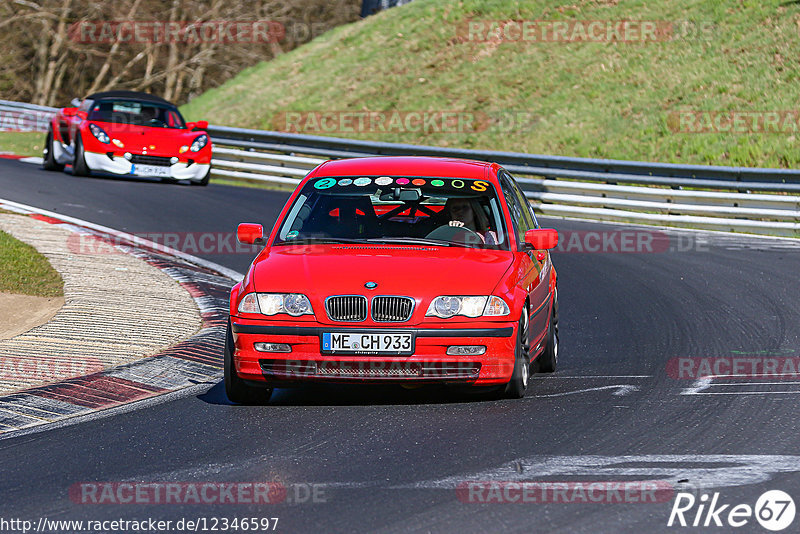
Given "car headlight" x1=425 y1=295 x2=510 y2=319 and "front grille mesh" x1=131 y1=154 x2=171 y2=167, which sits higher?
"front grille mesh" x1=131 y1=154 x2=171 y2=167

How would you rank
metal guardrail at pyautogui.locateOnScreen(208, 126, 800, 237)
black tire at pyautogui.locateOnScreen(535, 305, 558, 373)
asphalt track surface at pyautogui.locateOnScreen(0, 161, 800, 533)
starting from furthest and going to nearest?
1. metal guardrail at pyautogui.locateOnScreen(208, 126, 800, 237)
2. black tire at pyautogui.locateOnScreen(535, 305, 558, 373)
3. asphalt track surface at pyautogui.locateOnScreen(0, 161, 800, 533)

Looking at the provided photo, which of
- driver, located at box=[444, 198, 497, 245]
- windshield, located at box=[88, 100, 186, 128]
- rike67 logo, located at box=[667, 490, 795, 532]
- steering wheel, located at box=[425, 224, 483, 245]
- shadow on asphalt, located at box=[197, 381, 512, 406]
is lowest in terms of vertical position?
shadow on asphalt, located at box=[197, 381, 512, 406]

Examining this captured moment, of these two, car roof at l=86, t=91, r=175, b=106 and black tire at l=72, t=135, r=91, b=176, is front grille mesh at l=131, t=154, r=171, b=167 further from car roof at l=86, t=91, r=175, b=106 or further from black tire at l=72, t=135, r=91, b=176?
car roof at l=86, t=91, r=175, b=106

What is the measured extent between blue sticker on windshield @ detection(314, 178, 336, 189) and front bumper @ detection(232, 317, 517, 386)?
1496mm

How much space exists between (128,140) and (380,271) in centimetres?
1445

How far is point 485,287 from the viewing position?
290 inches

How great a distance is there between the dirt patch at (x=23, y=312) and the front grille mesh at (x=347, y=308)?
338 cm

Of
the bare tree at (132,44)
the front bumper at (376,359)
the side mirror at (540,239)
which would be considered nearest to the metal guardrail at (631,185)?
the side mirror at (540,239)

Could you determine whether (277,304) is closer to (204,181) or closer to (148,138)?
(148,138)

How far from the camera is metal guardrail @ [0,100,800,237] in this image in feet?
61.8

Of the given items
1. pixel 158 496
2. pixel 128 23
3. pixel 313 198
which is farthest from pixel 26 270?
pixel 128 23

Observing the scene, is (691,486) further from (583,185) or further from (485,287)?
(583,185)

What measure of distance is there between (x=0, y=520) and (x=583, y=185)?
16.2m

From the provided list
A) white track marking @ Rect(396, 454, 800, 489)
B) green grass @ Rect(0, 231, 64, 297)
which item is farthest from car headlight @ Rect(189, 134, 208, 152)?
white track marking @ Rect(396, 454, 800, 489)
